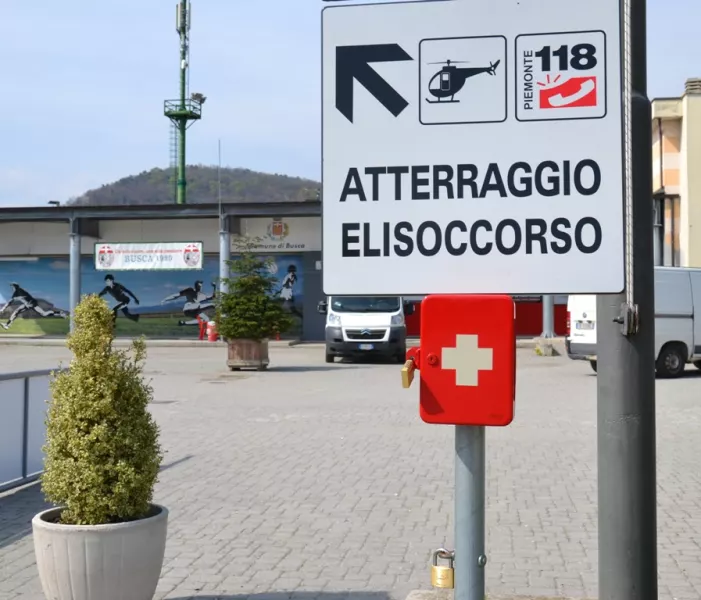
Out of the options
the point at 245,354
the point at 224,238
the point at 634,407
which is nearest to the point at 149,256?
the point at 224,238

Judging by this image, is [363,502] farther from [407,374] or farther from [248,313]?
[248,313]

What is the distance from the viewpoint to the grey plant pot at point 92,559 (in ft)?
15.2

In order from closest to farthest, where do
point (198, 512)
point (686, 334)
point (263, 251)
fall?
point (198, 512), point (686, 334), point (263, 251)

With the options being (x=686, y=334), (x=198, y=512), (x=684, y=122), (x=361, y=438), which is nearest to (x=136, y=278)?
(x=684, y=122)

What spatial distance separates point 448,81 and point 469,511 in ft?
3.99

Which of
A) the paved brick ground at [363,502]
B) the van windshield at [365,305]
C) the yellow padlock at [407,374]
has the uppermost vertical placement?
the van windshield at [365,305]

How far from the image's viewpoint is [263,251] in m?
36.7

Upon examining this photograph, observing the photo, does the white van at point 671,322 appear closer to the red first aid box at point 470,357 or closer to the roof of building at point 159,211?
the roof of building at point 159,211

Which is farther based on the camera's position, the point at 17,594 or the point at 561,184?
the point at 17,594

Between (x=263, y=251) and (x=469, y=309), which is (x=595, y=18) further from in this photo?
(x=263, y=251)

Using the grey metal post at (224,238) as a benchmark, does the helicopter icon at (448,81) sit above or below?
below

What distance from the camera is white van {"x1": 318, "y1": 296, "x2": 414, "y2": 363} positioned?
24.7m

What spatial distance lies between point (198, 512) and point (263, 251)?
29415mm

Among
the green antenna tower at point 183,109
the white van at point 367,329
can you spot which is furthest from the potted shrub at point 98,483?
the green antenna tower at point 183,109
